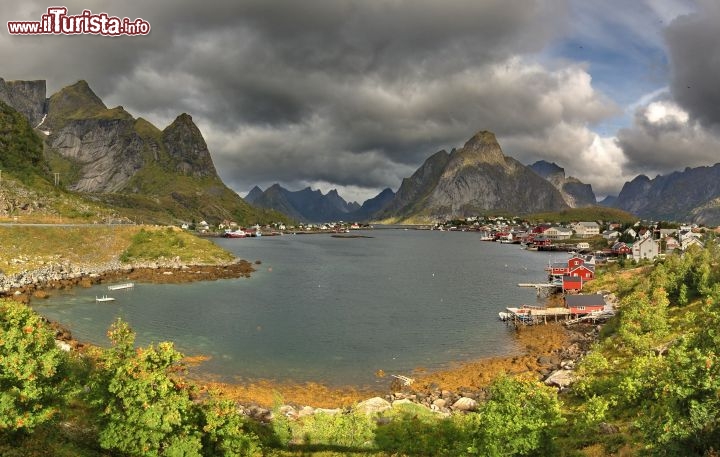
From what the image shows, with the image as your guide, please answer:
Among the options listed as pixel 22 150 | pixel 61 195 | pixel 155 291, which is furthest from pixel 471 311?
pixel 22 150

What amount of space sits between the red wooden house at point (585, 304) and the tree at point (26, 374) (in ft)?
258

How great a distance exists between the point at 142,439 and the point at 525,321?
71.5 metres

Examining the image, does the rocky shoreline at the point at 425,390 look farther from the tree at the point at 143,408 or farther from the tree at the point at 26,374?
the tree at the point at 26,374

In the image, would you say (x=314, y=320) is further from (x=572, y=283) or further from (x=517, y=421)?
(x=572, y=283)

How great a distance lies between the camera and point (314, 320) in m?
80.7

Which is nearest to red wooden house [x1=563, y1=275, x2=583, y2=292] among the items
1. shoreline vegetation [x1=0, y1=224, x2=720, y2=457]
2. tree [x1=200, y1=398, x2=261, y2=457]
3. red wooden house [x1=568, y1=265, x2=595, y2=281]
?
red wooden house [x1=568, y1=265, x2=595, y2=281]

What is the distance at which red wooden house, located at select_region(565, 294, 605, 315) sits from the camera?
260 ft

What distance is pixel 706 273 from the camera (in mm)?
67000

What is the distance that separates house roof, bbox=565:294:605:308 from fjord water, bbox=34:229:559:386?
46.3 ft

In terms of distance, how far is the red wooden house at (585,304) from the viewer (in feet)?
260

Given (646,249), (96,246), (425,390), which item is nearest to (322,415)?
(425,390)

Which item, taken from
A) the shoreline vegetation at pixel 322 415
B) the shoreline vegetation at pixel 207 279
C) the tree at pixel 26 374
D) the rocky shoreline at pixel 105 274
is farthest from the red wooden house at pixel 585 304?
the rocky shoreline at pixel 105 274

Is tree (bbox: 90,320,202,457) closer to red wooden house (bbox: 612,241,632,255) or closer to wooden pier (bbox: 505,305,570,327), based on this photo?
wooden pier (bbox: 505,305,570,327)

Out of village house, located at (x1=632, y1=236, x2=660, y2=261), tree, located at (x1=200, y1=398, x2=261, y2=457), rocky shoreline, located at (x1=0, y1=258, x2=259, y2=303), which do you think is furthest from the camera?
village house, located at (x1=632, y1=236, x2=660, y2=261)
